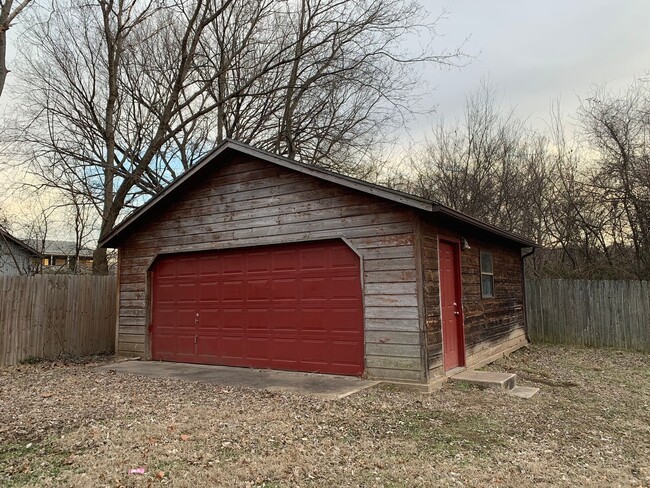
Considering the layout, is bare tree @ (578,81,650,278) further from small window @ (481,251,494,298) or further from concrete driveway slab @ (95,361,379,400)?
concrete driveway slab @ (95,361,379,400)

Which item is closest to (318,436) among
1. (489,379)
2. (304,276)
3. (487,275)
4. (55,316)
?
(489,379)

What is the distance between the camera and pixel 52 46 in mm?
14180

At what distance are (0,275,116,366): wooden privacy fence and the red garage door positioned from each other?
1.94 metres

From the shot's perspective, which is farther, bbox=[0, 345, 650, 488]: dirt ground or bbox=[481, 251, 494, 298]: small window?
bbox=[481, 251, 494, 298]: small window

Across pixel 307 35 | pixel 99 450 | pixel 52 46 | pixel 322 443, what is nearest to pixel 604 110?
pixel 307 35

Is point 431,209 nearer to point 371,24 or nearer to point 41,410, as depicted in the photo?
point 41,410

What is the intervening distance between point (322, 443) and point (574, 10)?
10417mm

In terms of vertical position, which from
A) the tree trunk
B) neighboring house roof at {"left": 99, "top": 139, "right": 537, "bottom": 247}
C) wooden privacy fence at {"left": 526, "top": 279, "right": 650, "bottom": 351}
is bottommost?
wooden privacy fence at {"left": 526, "top": 279, "right": 650, "bottom": 351}

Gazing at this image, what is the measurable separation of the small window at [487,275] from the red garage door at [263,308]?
331cm

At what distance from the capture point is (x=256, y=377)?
758 centimetres

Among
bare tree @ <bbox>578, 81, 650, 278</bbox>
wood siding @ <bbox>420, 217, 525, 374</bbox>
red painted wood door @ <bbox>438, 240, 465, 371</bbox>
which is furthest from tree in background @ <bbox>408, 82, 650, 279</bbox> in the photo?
red painted wood door @ <bbox>438, 240, 465, 371</bbox>

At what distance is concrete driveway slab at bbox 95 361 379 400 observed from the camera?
652 cm

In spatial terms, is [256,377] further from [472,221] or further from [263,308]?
[472,221]

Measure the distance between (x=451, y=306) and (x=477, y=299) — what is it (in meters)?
1.25
